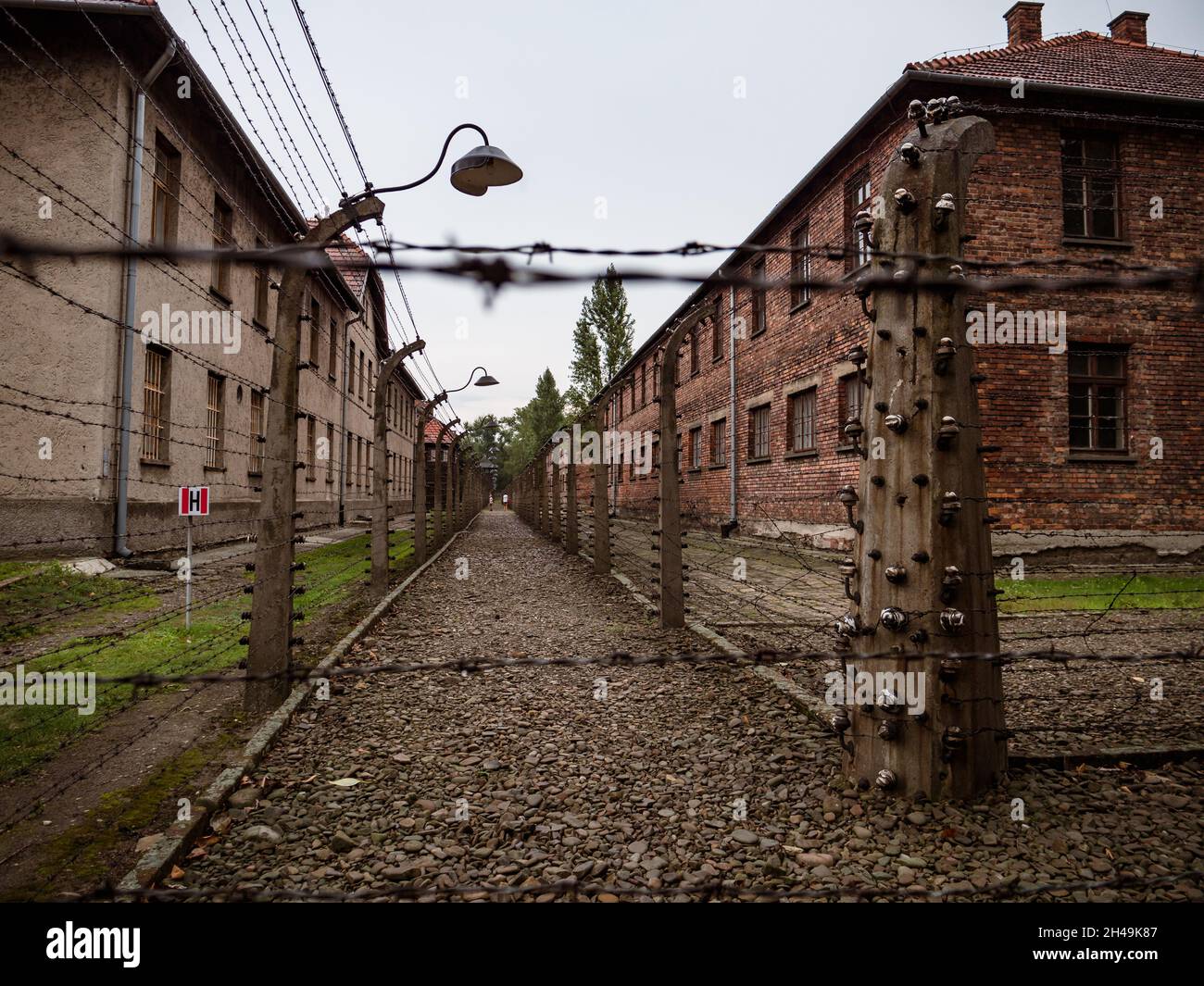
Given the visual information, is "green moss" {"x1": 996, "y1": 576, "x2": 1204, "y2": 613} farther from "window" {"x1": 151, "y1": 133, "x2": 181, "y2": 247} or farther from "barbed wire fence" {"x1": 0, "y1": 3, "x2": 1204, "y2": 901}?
"window" {"x1": 151, "y1": 133, "x2": 181, "y2": 247}

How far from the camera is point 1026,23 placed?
13.2 meters

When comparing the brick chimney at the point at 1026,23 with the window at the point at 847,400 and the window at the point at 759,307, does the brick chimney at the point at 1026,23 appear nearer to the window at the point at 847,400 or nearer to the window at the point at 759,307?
the window at the point at 759,307

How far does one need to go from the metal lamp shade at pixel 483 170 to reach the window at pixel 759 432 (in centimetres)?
1044

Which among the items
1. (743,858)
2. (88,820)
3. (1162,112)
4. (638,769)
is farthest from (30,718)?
(1162,112)

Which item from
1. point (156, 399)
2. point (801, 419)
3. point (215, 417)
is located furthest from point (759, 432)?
point (156, 399)

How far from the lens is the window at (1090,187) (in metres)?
11.0

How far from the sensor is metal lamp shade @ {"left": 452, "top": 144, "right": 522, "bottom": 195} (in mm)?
6297

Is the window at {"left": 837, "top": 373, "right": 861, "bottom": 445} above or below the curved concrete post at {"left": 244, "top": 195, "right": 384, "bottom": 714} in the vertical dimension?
above

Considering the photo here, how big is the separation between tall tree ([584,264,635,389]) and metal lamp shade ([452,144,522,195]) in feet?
156

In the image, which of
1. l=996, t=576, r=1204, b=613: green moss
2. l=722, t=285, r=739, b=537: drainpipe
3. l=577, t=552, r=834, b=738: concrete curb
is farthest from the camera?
l=722, t=285, r=739, b=537: drainpipe

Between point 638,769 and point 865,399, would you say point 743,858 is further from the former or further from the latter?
point 865,399

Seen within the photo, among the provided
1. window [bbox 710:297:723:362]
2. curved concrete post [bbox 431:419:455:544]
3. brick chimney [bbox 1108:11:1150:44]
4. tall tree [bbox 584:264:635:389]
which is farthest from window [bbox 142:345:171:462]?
tall tree [bbox 584:264:635:389]

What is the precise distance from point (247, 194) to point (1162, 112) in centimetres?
1741

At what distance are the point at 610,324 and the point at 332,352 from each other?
35.0m
